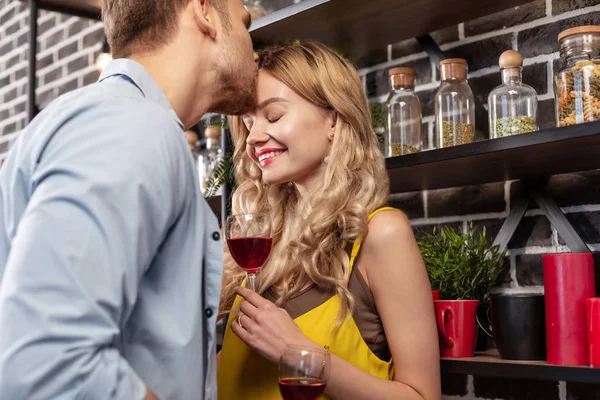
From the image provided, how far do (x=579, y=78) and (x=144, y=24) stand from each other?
0.91m

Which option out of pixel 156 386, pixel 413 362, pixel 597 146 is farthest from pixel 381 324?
pixel 156 386

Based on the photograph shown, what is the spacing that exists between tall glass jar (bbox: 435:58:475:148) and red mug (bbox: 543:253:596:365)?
436 mm

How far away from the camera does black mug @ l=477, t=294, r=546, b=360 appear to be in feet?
4.93

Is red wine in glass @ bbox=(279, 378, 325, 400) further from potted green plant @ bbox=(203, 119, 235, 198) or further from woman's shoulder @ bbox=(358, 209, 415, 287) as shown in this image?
potted green plant @ bbox=(203, 119, 235, 198)

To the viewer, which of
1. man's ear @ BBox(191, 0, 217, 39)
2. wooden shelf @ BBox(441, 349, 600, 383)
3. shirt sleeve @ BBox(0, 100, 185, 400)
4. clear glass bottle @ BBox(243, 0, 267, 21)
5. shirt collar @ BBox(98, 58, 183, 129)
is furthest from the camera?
clear glass bottle @ BBox(243, 0, 267, 21)

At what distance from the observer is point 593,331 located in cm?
138

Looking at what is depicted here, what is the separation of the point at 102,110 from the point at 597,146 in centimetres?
105

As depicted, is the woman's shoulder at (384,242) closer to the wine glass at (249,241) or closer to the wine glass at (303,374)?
the wine glass at (249,241)

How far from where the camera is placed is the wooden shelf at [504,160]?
1435mm

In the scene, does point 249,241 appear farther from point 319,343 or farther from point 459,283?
point 459,283

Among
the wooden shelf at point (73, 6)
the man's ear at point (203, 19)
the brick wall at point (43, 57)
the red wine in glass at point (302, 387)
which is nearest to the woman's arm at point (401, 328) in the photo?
the red wine in glass at point (302, 387)

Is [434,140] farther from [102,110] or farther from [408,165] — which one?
[102,110]

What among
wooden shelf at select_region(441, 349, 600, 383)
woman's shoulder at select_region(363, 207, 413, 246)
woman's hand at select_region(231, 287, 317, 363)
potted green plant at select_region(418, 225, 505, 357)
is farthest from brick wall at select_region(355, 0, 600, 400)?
woman's hand at select_region(231, 287, 317, 363)

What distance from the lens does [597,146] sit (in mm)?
1478
